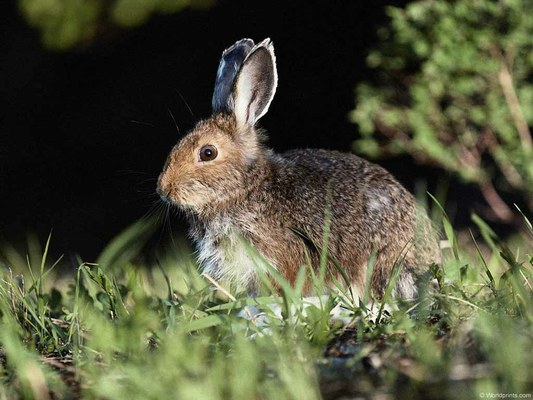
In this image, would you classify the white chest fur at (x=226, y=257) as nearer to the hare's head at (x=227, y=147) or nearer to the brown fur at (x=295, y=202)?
the brown fur at (x=295, y=202)

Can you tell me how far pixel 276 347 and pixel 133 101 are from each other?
705 cm

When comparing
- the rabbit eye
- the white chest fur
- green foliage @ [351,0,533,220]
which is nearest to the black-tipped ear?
the rabbit eye

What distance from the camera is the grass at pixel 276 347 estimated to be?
2.25m

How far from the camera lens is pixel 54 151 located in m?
9.77

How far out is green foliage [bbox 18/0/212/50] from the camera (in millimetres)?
6949

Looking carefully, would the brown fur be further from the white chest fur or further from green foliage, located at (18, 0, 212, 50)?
green foliage, located at (18, 0, 212, 50)

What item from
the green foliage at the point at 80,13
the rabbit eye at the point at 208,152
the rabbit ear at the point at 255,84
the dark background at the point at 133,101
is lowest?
the dark background at the point at 133,101

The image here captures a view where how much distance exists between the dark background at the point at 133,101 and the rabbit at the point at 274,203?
3768 millimetres

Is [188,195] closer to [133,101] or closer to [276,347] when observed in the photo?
[276,347]

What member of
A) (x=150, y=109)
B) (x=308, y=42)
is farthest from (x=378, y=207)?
(x=150, y=109)

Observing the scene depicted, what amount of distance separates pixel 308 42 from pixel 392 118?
5.69 ft

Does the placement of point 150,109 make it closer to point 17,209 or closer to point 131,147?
point 131,147

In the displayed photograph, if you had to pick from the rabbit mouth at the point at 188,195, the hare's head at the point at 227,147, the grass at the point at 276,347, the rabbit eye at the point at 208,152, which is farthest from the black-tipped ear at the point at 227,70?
the grass at the point at 276,347

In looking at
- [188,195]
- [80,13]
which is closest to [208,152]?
[188,195]
